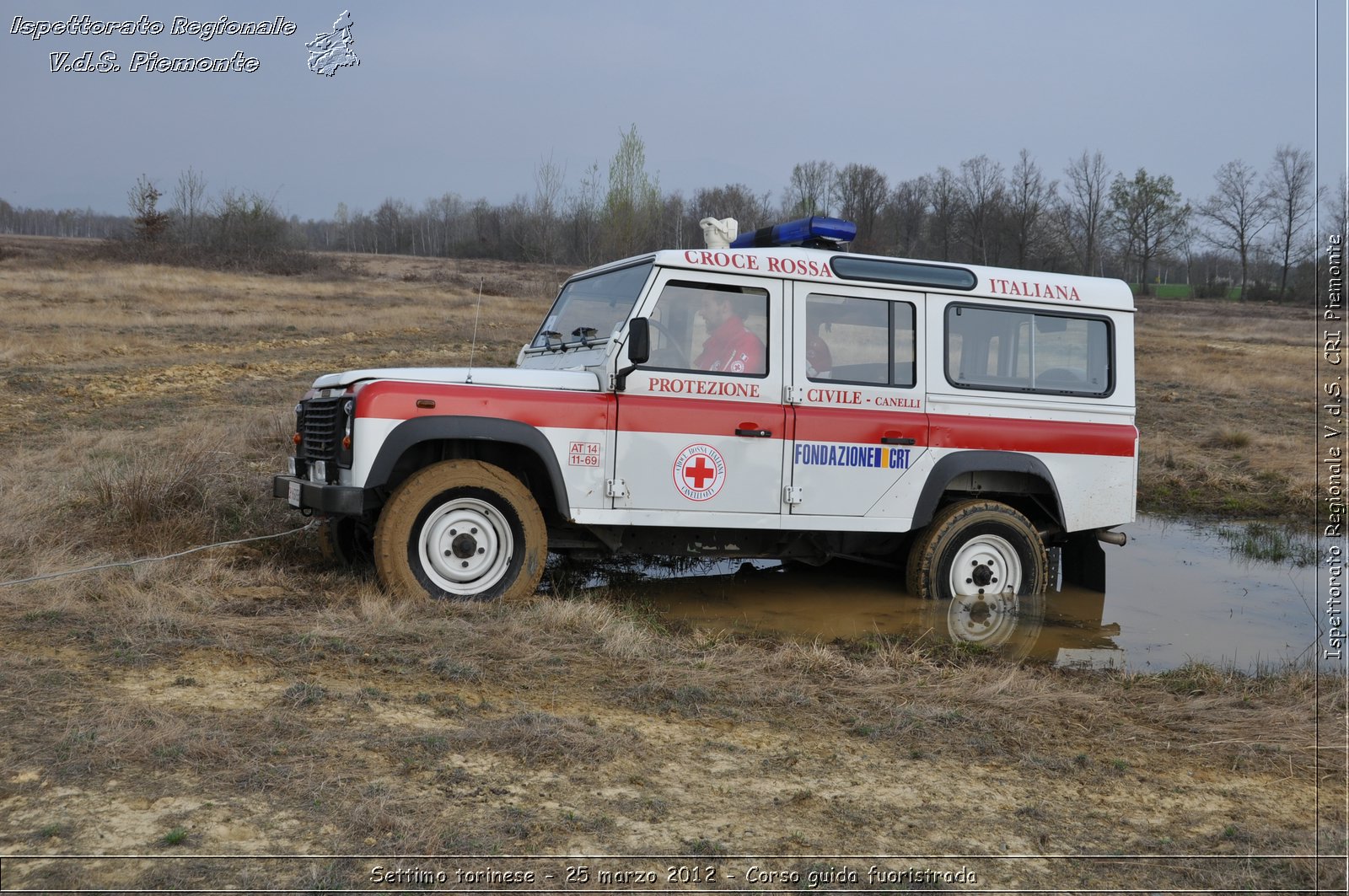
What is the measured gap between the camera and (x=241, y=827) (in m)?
3.21

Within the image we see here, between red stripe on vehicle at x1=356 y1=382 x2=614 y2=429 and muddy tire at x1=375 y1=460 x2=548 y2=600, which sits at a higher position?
red stripe on vehicle at x1=356 y1=382 x2=614 y2=429

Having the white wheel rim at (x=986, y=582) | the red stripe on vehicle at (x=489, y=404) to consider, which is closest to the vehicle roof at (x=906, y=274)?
the red stripe on vehicle at (x=489, y=404)

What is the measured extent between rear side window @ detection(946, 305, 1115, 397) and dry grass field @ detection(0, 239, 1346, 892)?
2.19 meters

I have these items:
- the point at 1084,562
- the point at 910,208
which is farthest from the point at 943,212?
the point at 1084,562

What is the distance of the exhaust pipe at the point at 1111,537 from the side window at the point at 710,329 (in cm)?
306

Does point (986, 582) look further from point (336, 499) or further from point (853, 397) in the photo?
point (336, 499)

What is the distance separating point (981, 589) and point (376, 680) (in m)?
4.59

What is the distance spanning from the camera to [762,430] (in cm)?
675

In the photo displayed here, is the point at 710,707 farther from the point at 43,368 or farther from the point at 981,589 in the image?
the point at 43,368

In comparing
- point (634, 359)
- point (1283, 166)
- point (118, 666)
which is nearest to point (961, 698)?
point (634, 359)

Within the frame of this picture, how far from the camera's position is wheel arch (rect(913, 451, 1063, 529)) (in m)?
7.25

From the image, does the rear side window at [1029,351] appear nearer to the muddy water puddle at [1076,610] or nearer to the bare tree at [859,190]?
the muddy water puddle at [1076,610]

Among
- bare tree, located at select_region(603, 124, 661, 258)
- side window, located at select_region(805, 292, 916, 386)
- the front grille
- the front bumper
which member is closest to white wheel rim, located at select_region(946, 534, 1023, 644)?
side window, located at select_region(805, 292, 916, 386)

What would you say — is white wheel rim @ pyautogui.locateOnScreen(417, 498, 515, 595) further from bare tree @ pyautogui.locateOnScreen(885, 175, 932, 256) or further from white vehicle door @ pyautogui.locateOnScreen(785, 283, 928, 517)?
bare tree @ pyautogui.locateOnScreen(885, 175, 932, 256)
